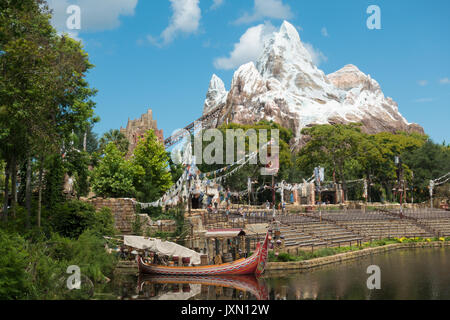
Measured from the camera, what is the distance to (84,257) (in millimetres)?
18797

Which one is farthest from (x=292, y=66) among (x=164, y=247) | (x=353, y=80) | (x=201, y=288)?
(x=201, y=288)

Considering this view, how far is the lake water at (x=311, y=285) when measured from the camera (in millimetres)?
16016

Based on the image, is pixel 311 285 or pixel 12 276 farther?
pixel 311 285

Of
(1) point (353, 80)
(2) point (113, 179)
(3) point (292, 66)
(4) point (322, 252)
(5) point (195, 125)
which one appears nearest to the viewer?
(4) point (322, 252)

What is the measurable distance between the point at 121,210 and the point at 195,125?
63.9 meters

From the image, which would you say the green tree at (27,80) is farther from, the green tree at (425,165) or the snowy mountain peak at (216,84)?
the snowy mountain peak at (216,84)

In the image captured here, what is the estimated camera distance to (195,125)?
94438 millimetres

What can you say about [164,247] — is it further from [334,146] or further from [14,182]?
[334,146]

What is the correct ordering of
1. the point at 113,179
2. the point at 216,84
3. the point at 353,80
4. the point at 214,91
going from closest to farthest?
the point at 113,179 → the point at 353,80 → the point at 214,91 → the point at 216,84

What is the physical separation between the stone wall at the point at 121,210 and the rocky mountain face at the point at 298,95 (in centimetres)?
5715

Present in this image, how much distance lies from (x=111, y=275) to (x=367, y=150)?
42.7m

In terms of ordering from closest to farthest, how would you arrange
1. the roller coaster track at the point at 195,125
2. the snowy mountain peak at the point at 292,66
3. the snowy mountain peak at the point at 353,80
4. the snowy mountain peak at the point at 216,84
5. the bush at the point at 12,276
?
the bush at the point at 12,276 < the roller coaster track at the point at 195,125 < the snowy mountain peak at the point at 292,66 < the snowy mountain peak at the point at 353,80 < the snowy mountain peak at the point at 216,84

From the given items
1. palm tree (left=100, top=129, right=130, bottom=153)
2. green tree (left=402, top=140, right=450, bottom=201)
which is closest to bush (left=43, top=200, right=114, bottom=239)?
palm tree (left=100, top=129, right=130, bottom=153)

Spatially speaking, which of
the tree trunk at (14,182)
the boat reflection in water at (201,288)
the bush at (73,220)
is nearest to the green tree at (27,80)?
the tree trunk at (14,182)
